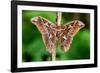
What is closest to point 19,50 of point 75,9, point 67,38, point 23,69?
point 23,69

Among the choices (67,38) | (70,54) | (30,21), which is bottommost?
(70,54)

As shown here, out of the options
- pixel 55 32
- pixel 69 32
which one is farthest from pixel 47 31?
pixel 69 32

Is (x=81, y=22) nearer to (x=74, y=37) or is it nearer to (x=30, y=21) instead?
(x=74, y=37)

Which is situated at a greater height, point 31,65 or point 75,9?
point 75,9

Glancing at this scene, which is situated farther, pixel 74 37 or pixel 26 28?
pixel 74 37
